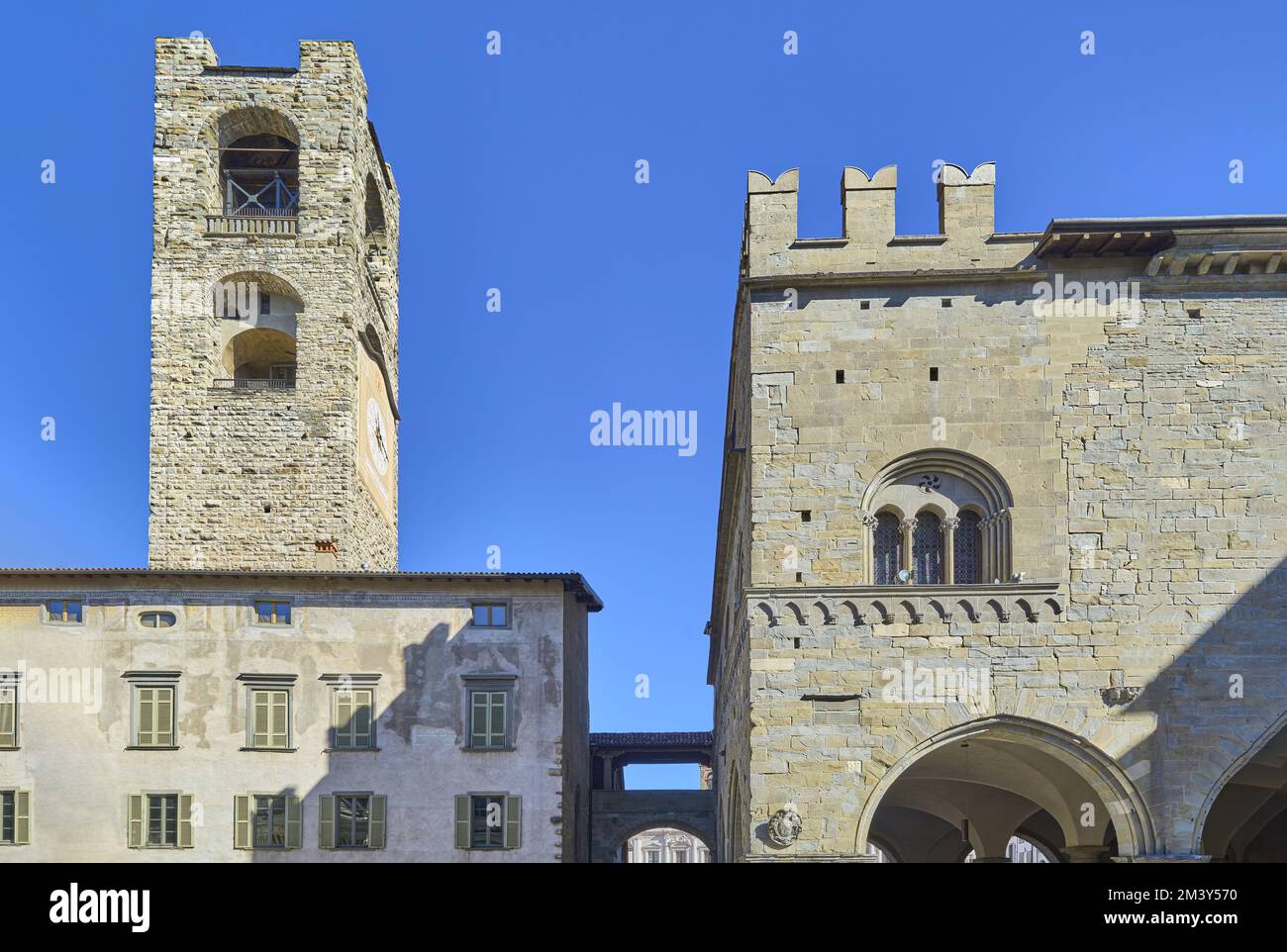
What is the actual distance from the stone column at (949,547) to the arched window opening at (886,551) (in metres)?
0.62

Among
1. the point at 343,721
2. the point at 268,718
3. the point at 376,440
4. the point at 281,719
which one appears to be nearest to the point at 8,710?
the point at 268,718

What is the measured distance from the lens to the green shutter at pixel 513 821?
26766 mm

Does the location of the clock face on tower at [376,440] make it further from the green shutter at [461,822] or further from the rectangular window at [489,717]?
the green shutter at [461,822]

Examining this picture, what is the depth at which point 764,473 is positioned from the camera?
57.0ft

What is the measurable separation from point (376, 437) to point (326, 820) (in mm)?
14107

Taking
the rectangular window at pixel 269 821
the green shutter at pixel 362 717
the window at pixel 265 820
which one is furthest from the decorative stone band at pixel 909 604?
the rectangular window at pixel 269 821

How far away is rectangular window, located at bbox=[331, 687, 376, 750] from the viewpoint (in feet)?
88.4

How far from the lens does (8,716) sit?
26656 millimetres

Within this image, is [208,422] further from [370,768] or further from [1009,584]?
[1009,584]

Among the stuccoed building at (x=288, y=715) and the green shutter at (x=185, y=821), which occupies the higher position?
the stuccoed building at (x=288, y=715)

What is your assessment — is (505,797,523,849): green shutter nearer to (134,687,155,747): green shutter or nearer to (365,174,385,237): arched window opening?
(134,687,155,747): green shutter

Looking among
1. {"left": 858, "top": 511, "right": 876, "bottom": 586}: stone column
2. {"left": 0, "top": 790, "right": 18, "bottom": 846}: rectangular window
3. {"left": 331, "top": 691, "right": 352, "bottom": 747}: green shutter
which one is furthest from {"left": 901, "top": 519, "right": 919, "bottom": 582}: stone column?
{"left": 0, "top": 790, "right": 18, "bottom": 846}: rectangular window
